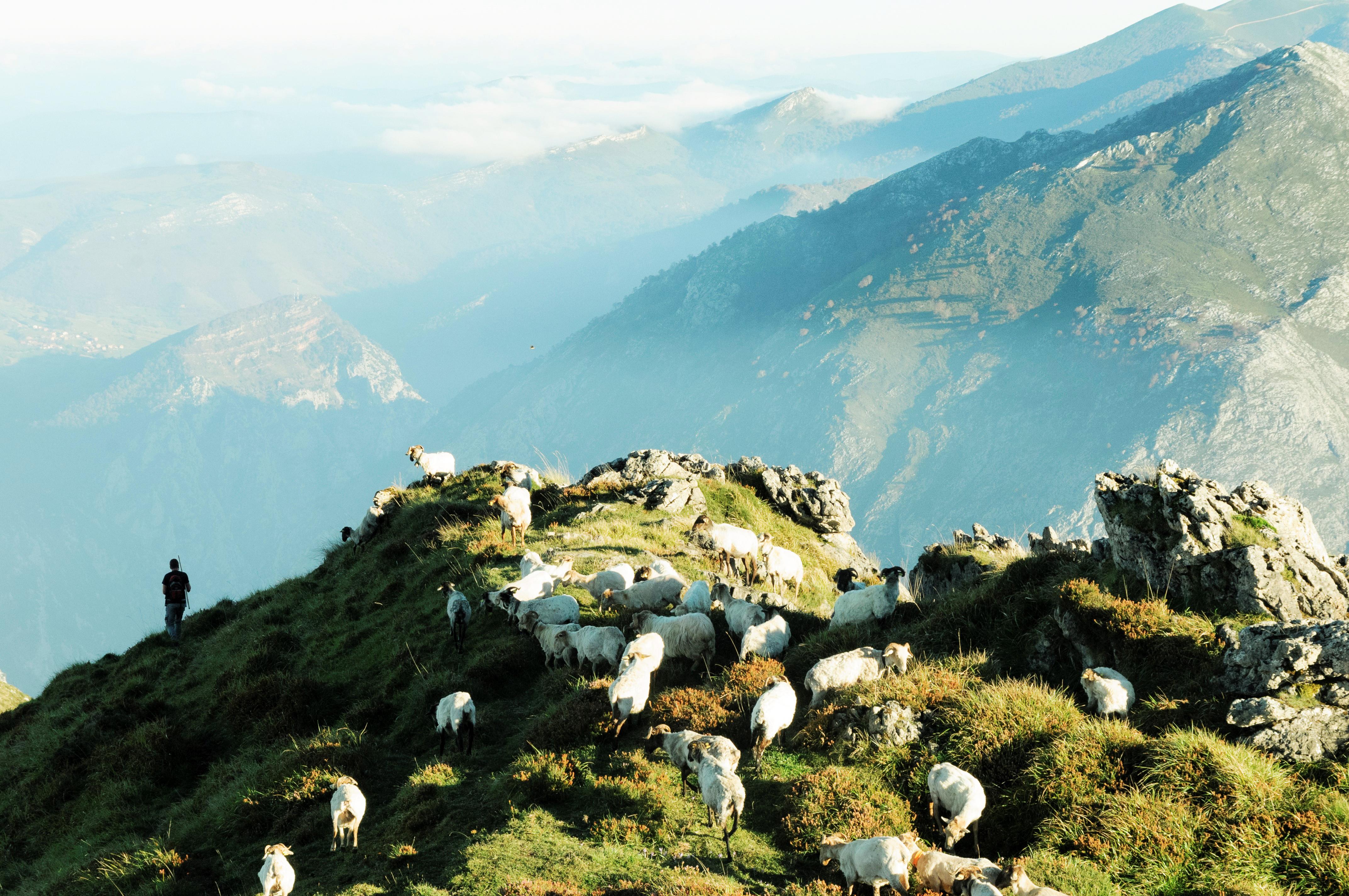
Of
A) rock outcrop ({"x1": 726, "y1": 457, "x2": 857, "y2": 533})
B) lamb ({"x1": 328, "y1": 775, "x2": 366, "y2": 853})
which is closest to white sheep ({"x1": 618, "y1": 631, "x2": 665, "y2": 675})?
lamb ({"x1": 328, "y1": 775, "x2": 366, "y2": 853})

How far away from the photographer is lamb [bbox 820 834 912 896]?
8.17 meters

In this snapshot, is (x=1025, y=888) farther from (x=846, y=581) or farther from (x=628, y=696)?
(x=846, y=581)

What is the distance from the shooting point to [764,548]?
22.5 m

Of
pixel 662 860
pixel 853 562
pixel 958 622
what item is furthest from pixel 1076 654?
pixel 853 562

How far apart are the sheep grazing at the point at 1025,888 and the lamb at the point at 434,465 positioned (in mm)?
28673

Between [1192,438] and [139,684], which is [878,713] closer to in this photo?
[139,684]

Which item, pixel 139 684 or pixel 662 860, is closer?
pixel 662 860

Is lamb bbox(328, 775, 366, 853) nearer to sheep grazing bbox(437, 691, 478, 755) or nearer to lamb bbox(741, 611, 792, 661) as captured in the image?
sheep grazing bbox(437, 691, 478, 755)

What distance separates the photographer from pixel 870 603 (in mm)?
16516

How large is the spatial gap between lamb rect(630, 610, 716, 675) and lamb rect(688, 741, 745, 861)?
15.8ft

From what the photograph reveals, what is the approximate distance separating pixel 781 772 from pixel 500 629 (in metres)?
9.36

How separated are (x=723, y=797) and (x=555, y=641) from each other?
7.05 metres

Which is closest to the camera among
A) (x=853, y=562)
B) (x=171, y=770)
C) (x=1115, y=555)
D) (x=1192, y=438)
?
(x=1115, y=555)

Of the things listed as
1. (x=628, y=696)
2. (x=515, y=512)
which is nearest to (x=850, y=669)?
(x=628, y=696)
